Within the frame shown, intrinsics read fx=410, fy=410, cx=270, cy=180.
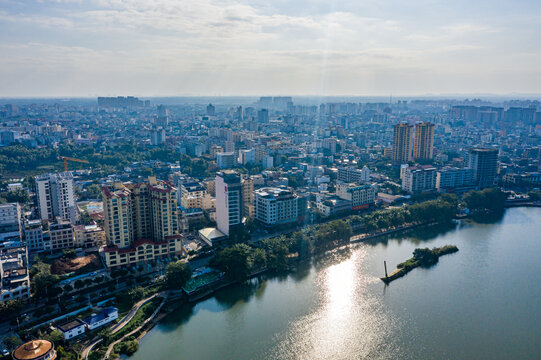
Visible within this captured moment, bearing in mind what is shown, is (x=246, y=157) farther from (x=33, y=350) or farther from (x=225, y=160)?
(x=33, y=350)

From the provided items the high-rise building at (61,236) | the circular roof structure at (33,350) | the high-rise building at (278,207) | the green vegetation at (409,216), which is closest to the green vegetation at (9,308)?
the circular roof structure at (33,350)

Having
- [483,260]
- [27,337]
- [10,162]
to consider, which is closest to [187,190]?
[27,337]

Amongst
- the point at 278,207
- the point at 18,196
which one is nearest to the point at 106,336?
the point at 278,207

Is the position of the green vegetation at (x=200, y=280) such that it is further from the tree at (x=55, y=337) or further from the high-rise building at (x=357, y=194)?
the high-rise building at (x=357, y=194)

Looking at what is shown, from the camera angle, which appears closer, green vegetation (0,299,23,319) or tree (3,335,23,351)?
tree (3,335,23,351)

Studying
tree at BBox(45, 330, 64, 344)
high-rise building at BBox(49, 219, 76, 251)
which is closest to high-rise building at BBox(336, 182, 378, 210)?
high-rise building at BBox(49, 219, 76, 251)

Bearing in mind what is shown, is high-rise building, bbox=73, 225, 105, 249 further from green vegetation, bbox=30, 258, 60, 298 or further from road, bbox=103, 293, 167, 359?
road, bbox=103, 293, 167, 359
